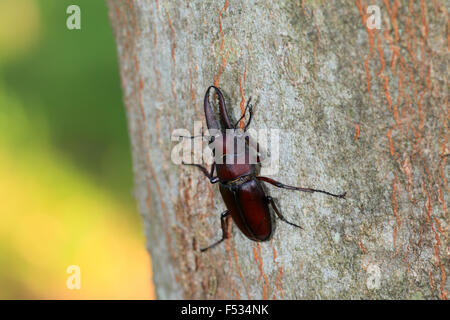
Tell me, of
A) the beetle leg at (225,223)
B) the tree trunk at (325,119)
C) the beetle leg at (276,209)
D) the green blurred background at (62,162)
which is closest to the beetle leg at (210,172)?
the tree trunk at (325,119)

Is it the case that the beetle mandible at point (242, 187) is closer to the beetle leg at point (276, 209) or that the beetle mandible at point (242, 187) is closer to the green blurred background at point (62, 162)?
the beetle leg at point (276, 209)

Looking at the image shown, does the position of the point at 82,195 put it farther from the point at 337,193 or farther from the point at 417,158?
the point at 417,158

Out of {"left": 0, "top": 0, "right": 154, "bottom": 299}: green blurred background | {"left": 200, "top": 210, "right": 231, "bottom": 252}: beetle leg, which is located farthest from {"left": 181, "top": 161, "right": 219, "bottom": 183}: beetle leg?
{"left": 0, "top": 0, "right": 154, "bottom": 299}: green blurred background

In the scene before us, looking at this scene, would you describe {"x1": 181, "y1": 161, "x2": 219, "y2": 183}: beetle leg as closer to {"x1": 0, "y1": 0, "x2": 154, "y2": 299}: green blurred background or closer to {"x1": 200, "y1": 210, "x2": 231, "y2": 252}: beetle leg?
{"x1": 200, "y1": 210, "x2": 231, "y2": 252}: beetle leg

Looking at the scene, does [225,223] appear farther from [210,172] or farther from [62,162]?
[62,162]

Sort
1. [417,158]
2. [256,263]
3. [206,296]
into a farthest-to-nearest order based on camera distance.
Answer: [206,296], [256,263], [417,158]
